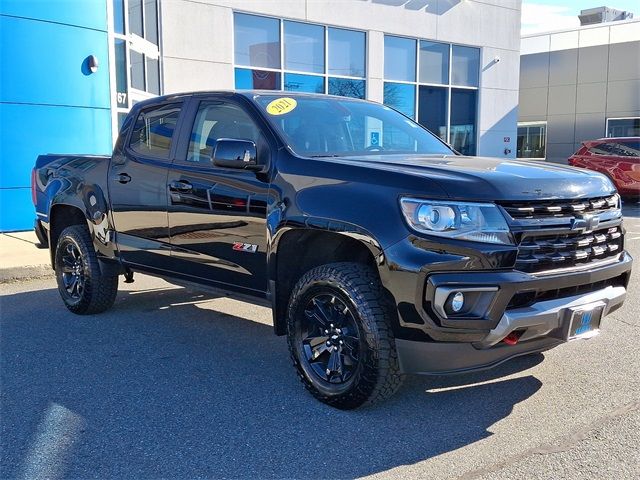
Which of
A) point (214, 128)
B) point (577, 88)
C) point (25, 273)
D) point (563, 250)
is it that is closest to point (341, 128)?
point (214, 128)

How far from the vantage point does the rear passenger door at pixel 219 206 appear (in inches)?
167

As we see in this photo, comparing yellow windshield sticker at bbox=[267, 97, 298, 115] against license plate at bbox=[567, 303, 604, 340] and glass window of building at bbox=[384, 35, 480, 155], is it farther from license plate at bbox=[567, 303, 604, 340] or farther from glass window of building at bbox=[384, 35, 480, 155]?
glass window of building at bbox=[384, 35, 480, 155]

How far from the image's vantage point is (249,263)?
432cm

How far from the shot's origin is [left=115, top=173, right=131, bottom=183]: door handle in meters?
5.30

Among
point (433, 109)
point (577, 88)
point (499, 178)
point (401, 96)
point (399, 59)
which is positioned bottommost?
point (499, 178)

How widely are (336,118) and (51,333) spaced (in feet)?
9.98

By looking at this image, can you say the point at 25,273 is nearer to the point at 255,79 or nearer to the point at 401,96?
the point at 255,79

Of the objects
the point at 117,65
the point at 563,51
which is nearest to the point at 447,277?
the point at 117,65

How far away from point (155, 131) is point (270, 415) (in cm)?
271

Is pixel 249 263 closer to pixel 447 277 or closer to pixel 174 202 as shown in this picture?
pixel 174 202

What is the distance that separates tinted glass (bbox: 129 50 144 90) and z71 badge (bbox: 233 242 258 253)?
9.64 metres

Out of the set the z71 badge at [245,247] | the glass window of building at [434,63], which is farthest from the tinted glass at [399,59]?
the z71 badge at [245,247]

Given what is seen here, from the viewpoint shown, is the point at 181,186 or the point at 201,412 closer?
the point at 201,412

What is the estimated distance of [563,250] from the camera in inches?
138
